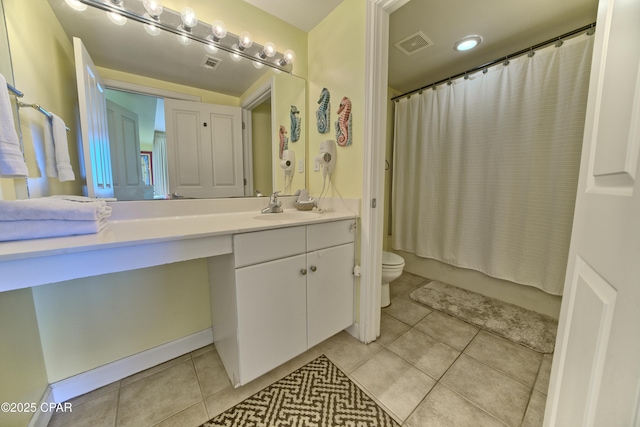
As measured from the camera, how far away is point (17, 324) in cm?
85

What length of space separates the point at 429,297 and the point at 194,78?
2.46 metres

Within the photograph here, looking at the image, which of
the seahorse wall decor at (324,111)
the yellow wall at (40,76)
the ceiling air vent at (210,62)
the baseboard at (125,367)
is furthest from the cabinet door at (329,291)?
the ceiling air vent at (210,62)

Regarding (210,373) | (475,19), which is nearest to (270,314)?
(210,373)

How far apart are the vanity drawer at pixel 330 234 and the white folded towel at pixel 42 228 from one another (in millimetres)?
874

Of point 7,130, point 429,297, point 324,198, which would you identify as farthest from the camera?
point 429,297

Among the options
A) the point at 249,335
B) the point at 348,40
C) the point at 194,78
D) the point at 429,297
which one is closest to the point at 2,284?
the point at 249,335

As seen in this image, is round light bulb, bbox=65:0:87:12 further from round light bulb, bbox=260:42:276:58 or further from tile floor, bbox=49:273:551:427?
tile floor, bbox=49:273:551:427

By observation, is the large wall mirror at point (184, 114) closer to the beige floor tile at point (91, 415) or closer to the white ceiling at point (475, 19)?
the white ceiling at point (475, 19)

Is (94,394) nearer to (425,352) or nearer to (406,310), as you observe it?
(425,352)

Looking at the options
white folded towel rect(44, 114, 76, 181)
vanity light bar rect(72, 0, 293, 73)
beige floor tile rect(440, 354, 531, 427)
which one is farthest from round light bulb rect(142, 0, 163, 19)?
beige floor tile rect(440, 354, 531, 427)

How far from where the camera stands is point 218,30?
1323 millimetres

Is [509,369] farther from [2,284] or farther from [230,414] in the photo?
[2,284]

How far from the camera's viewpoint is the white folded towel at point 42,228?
2.21 feet

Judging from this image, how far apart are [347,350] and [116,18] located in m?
2.20
